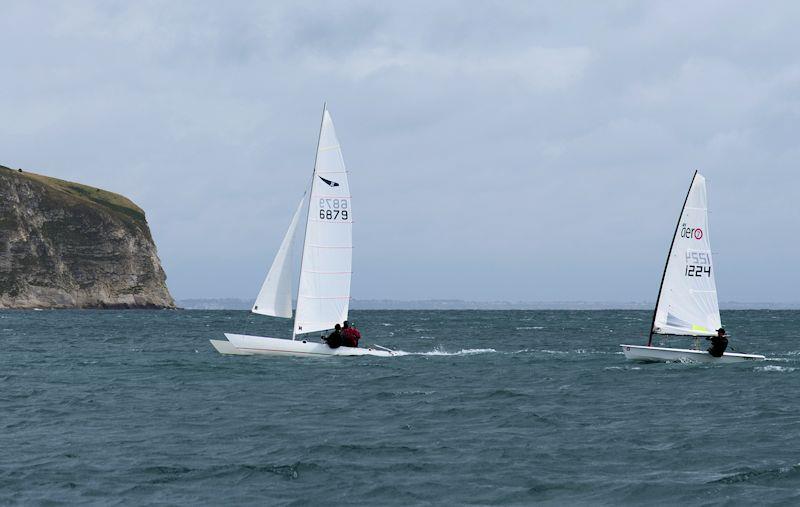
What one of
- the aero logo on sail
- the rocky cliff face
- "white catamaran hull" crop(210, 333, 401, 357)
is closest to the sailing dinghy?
"white catamaran hull" crop(210, 333, 401, 357)

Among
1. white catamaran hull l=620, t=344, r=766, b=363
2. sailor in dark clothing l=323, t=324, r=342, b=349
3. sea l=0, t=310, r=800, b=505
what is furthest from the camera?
sailor in dark clothing l=323, t=324, r=342, b=349

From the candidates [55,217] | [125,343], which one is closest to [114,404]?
[125,343]

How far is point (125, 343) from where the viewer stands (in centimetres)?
5997

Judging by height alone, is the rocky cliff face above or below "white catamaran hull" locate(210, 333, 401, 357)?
above

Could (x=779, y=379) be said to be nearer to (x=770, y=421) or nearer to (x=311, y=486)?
(x=770, y=421)

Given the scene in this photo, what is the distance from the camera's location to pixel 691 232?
4169 cm

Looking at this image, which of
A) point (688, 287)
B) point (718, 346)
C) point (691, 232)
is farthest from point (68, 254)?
point (718, 346)

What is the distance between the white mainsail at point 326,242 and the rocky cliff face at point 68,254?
12758cm

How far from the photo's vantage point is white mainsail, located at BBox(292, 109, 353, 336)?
138 feet

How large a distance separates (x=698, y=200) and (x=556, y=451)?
23671 millimetres

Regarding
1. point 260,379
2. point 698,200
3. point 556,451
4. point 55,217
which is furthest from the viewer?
point 55,217

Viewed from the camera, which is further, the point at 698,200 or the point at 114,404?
the point at 698,200

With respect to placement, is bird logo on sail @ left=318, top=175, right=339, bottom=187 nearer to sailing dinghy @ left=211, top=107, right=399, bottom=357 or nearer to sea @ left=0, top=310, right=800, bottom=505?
sailing dinghy @ left=211, top=107, right=399, bottom=357

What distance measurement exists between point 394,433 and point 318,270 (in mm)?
20246
